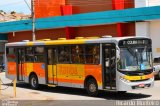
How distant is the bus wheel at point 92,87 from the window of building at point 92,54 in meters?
0.91

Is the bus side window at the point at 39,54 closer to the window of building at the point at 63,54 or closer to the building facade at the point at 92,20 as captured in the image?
the window of building at the point at 63,54

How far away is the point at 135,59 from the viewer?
1850 centimetres

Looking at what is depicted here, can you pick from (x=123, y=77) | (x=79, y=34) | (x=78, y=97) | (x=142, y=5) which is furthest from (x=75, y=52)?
(x=79, y=34)

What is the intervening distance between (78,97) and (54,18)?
70.0 feet

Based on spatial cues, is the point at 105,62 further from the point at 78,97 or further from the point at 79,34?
the point at 79,34

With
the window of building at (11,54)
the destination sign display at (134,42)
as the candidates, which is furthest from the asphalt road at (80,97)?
the window of building at (11,54)

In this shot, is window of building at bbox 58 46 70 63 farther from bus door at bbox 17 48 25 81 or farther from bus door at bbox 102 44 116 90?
bus door at bbox 17 48 25 81

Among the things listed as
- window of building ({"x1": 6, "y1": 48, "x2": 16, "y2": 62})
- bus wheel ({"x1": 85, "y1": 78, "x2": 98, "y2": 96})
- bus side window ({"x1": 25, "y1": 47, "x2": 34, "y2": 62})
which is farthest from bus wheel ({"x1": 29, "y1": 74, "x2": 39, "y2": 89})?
bus wheel ({"x1": 85, "y1": 78, "x2": 98, "y2": 96})

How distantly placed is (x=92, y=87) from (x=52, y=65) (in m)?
3.60

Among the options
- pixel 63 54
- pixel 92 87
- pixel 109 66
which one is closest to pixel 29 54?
pixel 63 54

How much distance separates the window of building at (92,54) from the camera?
19.5 m

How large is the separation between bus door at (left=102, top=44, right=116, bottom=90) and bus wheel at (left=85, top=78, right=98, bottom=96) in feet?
2.37

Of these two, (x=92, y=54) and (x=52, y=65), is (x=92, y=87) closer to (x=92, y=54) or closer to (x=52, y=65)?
(x=92, y=54)

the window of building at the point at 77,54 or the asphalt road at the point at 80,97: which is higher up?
the window of building at the point at 77,54
